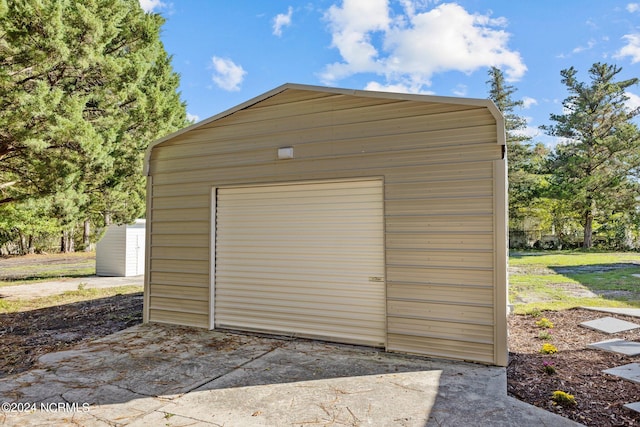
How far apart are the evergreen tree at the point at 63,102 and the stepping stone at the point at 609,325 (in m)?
8.98

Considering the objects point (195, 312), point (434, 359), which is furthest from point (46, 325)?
point (434, 359)

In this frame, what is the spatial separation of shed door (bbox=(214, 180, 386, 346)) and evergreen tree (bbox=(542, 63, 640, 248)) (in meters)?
18.8

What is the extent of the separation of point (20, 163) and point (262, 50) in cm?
639

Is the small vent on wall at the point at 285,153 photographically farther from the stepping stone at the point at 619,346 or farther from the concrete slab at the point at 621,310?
the concrete slab at the point at 621,310

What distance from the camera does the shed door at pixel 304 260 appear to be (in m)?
4.39

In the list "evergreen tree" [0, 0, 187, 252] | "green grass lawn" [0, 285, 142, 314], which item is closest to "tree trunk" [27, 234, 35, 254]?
"evergreen tree" [0, 0, 187, 252]

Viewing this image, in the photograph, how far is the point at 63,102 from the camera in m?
7.47

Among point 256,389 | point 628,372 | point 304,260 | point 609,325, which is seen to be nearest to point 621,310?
point 609,325

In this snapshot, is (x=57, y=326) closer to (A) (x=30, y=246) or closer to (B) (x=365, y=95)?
(B) (x=365, y=95)

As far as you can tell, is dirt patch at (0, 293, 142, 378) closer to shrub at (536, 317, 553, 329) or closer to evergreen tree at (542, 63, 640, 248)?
shrub at (536, 317, 553, 329)

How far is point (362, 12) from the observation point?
860 centimetres

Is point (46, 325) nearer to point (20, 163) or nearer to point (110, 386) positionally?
point (110, 386)

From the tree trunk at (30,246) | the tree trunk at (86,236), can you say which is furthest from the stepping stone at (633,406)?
the tree trunk at (30,246)

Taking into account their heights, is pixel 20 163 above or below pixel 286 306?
above
